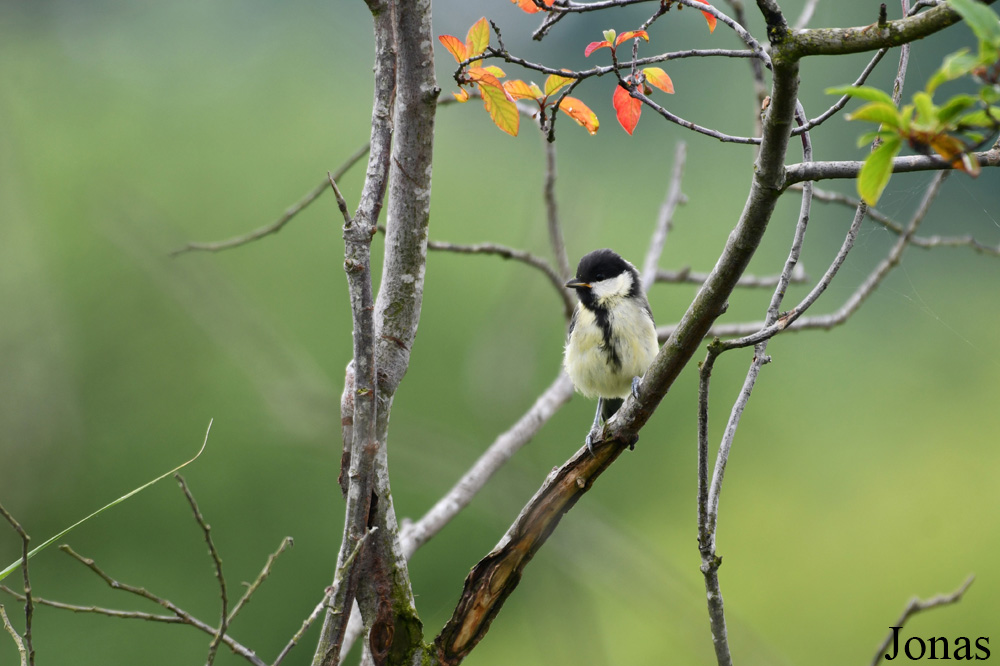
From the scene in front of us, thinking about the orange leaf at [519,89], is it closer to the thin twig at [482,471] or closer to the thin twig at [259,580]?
the thin twig at [259,580]

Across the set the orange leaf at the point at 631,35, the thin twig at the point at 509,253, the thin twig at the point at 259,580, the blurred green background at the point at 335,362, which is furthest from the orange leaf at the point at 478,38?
the blurred green background at the point at 335,362

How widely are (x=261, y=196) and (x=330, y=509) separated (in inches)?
122

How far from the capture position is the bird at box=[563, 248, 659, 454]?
2.24m

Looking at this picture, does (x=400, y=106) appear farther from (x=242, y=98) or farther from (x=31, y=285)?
(x=242, y=98)

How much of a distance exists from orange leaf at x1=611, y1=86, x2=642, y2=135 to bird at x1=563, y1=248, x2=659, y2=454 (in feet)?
2.77

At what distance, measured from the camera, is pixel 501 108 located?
1452 mm

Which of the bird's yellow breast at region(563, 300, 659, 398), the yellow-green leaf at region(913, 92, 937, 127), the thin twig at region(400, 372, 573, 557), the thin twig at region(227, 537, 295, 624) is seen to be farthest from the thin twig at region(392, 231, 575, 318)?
the yellow-green leaf at region(913, 92, 937, 127)

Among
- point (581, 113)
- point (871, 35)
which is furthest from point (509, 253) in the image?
point (871, 35)

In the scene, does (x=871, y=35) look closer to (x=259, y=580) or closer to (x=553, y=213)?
(x=259, y=580)

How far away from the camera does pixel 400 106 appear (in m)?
1.16

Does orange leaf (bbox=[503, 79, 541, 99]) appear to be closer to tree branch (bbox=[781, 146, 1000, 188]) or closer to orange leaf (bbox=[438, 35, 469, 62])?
orange leaf (bbox=[438, 35, 469, 62])

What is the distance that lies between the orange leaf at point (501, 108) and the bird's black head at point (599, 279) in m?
0.92

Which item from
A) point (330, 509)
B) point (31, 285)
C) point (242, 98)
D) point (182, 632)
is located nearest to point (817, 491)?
point (330, 509)

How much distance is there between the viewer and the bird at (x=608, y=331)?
88.0 inches
